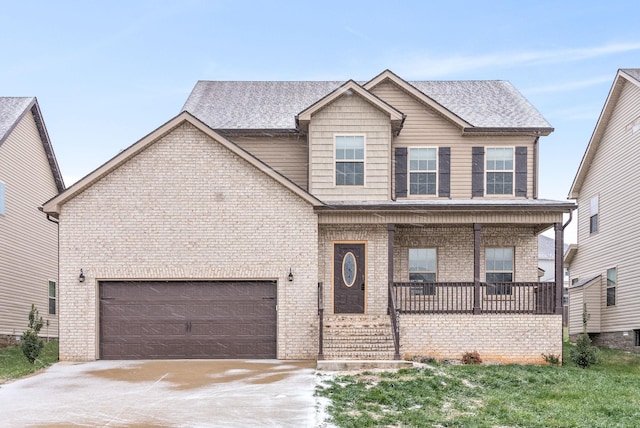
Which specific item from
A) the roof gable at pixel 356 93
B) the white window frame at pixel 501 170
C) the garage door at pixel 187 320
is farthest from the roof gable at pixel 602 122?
the garage door at pixel 187 320

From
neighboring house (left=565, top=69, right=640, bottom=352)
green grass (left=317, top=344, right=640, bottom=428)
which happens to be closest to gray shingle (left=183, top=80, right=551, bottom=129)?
neighboring house (left=565, top=69, right=640, bottom=352)

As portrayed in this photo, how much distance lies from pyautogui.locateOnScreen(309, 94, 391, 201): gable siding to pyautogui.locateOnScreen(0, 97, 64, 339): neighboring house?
10.4 metres

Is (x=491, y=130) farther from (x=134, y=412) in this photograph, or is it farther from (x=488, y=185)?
(x=134, y=412)

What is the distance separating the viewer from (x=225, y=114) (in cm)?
2216

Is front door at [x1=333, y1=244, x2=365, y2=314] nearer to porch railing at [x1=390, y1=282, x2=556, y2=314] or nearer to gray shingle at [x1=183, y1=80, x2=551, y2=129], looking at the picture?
porch railing at [x1=390, y1=282, x2=556, y2=314]

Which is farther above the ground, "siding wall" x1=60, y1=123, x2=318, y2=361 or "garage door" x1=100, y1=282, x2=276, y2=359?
"siding wall" x1=60, y1=123, x2=318, y2=361

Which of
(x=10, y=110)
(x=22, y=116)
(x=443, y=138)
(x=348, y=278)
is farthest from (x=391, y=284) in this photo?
(x=10, y=110)

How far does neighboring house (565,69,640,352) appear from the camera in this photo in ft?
73.4

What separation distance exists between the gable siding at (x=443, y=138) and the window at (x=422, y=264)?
2.00 meters

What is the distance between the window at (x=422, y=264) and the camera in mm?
20422

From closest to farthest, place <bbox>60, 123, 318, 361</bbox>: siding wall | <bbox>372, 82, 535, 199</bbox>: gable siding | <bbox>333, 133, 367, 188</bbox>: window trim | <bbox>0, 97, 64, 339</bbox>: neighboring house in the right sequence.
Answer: <bbox>60, 123, 318, 361</bbox>: siding wall < <bbox>333, 133, 367, 188</bbox>: window trim < <bbox>372, 82, 535, 199</bbox>: gable siding < <bbox>0, 97, 64, 339</bbox>: neighboring house

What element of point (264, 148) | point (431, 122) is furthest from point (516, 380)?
point (264, 148)

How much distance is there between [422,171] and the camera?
20641mm

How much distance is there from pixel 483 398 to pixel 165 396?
5.79 m
